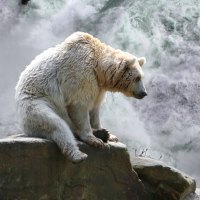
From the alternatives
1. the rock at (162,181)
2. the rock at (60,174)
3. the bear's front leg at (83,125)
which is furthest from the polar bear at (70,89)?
the rock at (162,181)

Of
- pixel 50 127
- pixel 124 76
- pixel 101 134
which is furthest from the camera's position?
pixel 124 76

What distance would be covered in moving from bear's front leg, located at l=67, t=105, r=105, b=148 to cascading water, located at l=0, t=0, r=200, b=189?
712 centimetres

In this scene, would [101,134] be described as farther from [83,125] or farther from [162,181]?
[162,181]

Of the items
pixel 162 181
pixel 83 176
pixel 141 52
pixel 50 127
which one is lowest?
pixel 141 52

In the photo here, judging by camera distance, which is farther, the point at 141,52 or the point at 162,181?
the point at 141,52

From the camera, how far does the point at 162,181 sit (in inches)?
332

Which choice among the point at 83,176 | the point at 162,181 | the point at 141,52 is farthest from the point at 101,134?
the point at 141,52

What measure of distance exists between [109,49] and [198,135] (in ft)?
24.7

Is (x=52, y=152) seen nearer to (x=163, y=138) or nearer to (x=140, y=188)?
(x=140, y=188)

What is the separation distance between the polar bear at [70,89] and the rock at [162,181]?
3.13ft

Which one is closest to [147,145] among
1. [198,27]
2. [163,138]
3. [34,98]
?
[163,138]

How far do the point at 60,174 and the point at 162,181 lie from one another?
160cm

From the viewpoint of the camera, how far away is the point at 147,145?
14.9 meters

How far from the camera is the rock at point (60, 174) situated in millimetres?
7270
